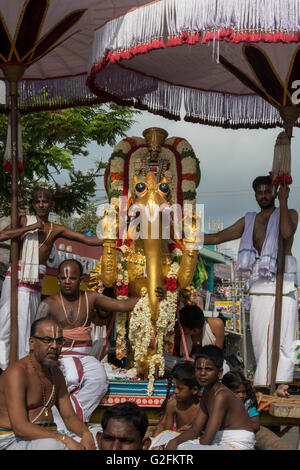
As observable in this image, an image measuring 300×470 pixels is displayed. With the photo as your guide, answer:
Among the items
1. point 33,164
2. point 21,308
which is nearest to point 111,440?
point 21,308

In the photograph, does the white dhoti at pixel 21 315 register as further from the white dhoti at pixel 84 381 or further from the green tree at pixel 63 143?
the green tree at pixel 63 143

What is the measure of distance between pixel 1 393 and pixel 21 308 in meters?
2.06

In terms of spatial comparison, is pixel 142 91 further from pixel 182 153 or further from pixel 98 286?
pixel 98 286

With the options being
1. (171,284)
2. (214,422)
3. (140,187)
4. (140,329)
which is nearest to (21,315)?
(140,329)

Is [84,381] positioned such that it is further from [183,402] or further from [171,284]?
[171,284]

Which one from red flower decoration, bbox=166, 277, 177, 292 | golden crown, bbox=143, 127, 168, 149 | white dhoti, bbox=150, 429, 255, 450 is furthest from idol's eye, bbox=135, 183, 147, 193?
white dhoti, bbox=150, 429, 255, 450

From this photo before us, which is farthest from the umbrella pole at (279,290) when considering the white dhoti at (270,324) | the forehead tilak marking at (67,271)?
the forehead tilak marking at (67,271)

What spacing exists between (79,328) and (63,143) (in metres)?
8.38

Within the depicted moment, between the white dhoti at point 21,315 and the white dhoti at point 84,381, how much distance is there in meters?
0.60

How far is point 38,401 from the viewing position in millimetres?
4145

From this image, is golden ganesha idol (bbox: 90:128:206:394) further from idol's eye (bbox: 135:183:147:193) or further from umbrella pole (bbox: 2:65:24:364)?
umbrella pole (bbox: 2:65:24:364)

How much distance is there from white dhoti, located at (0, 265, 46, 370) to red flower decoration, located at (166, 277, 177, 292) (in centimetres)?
121

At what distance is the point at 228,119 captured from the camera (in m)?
7.65

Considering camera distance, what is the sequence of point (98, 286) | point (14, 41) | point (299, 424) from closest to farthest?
point (299, 424) < point (14, 41) < point (98, 286)
